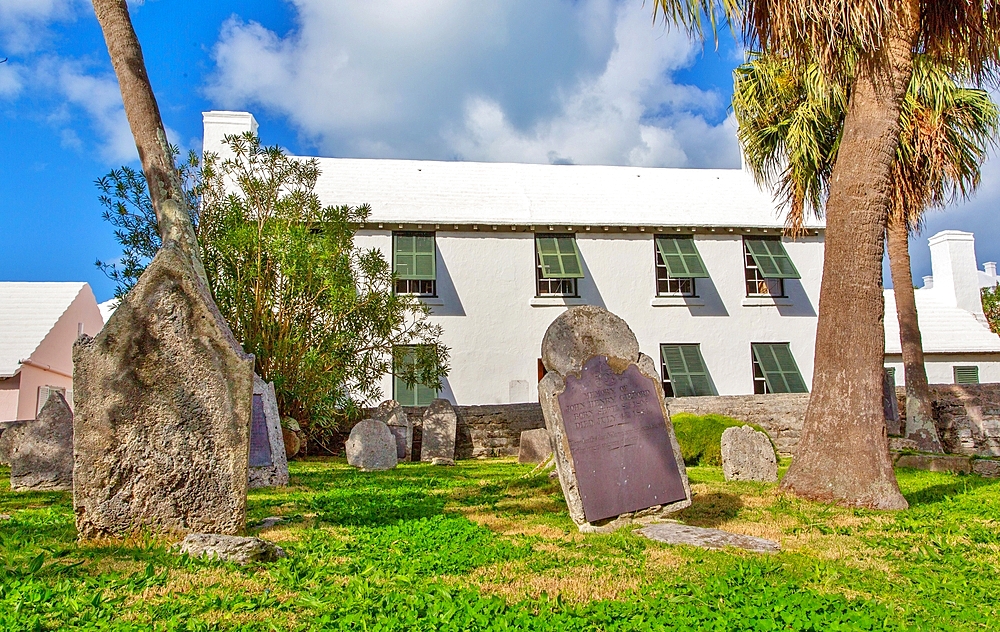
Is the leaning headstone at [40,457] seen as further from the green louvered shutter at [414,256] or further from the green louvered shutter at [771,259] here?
the green louvered shutter at [771,259]

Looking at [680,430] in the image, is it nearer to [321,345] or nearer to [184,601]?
[321,345]

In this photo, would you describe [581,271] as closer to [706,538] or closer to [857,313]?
[857,313]

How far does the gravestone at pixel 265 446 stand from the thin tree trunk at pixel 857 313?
20.1ft

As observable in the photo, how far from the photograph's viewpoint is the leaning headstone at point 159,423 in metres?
5.18

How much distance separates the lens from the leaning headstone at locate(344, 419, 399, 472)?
12570mm

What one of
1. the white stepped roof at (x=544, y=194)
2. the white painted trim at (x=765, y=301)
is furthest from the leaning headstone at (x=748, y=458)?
the white painted trim at (x=765, y=301)

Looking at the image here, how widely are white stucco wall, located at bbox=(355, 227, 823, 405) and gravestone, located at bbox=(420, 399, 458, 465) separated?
4107 millimetres

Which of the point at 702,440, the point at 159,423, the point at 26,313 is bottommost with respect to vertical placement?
the point at 702,440

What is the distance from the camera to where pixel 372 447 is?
12.7m

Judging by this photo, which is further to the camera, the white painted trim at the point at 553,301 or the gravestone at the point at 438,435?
the white painted trim at the point at 553,301

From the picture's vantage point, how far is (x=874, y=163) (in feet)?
26.0

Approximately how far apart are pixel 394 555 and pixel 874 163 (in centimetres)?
649

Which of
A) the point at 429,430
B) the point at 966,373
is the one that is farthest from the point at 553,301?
the point at 966,373

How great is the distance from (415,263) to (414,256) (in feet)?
0.75
